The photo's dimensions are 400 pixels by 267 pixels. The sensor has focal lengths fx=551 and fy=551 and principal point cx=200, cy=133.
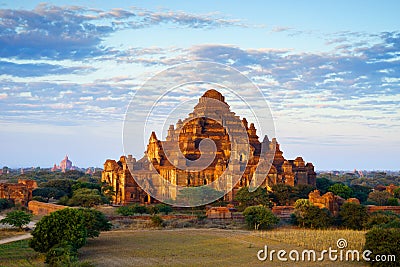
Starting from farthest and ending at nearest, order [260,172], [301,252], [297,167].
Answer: [297,167], [260,172], [301,252]

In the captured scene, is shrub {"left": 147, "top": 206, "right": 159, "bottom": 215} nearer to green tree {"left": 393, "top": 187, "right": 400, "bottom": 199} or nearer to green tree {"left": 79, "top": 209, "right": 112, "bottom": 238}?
green tree {"left": 79, "top": 209, "right": 112, "bottom": 238}

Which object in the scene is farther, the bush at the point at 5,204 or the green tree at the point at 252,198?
the bush at the point at 5,204

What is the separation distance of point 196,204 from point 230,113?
19.9m

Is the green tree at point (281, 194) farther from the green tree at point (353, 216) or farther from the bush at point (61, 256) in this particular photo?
the bush at point (61, 256)

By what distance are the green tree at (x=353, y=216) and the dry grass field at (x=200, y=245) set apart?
384cm

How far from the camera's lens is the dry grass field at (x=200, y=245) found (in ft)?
94.2

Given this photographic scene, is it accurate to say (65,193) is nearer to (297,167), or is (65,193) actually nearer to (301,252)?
(297,167)

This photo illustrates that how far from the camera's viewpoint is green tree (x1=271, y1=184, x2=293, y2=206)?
182 feet

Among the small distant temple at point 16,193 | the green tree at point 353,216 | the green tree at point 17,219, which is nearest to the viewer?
the green tree at point 17,219

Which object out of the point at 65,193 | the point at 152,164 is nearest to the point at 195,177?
the point at 152,164

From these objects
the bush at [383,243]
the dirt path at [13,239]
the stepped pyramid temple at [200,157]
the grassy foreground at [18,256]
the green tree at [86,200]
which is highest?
the stepped pyramid temple at [200,157]

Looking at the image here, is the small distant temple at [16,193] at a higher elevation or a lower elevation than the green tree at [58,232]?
higher

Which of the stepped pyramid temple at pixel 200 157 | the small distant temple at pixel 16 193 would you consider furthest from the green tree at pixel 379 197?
the small distant temple at pixel 16 193

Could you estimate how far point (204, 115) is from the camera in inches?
2741
